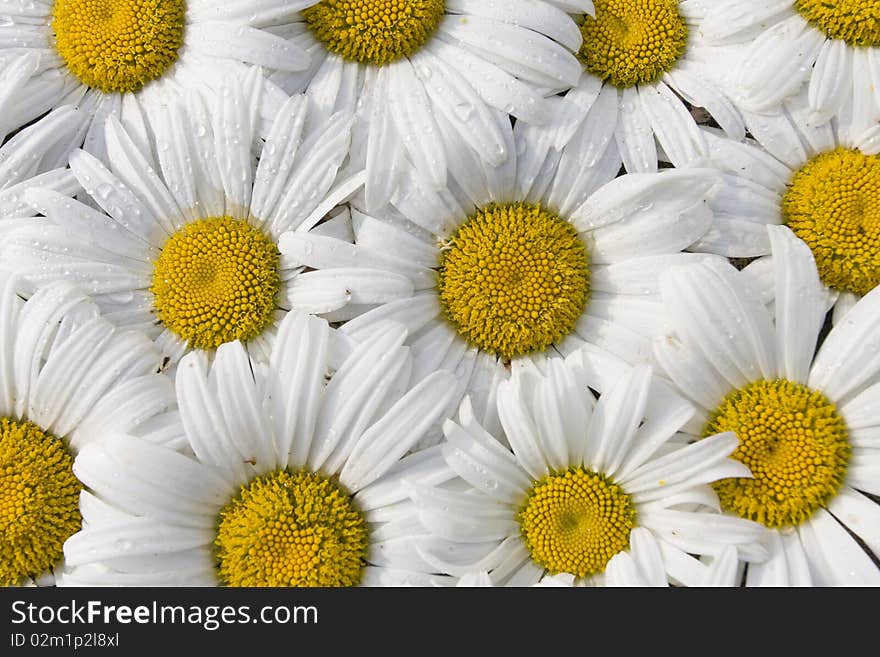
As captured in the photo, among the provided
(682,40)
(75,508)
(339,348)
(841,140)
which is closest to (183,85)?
(339,348)

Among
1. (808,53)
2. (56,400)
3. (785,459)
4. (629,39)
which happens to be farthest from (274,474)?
(808,53)

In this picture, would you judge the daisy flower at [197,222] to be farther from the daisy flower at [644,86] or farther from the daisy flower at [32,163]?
the daisy flower at [644,86]

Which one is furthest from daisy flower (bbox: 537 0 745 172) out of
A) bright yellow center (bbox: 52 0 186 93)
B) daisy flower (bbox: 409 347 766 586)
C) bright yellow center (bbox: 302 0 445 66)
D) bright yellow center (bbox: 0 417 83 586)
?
bright yellow center (bbox: 0 417 83 586)

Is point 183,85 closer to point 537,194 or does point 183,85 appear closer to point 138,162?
point 138,162

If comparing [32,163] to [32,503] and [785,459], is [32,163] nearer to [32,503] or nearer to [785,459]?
[32,503]

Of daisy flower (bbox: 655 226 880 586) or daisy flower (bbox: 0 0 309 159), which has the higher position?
daisy flower (bbox: 0 0 309 159)

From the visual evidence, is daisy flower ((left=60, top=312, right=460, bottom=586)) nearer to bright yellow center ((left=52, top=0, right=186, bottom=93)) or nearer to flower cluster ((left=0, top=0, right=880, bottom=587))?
flower cluster ((left=0, top=0, right=880, bottom=587))

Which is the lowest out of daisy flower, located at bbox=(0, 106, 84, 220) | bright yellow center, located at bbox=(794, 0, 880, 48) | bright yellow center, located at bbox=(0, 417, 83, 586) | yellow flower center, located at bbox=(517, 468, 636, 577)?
yellow flower center, located at bbox=(517, 468, 636, 577)

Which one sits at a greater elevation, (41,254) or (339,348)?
(41,254)
